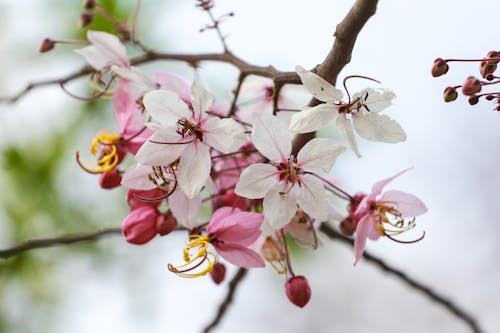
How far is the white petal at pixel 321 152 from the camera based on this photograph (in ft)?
1.49

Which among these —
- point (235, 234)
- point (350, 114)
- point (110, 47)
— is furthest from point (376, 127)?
point (110, 47)

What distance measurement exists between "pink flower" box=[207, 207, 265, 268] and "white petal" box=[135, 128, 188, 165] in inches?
2.2

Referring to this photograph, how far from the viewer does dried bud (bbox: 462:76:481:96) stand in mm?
425

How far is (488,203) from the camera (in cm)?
190

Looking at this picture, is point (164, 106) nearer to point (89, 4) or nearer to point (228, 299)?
point (89, 4)

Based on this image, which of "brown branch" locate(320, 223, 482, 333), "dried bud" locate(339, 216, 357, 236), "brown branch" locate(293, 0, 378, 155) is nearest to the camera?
"brown branch" locate(293, 0, 378, 155)

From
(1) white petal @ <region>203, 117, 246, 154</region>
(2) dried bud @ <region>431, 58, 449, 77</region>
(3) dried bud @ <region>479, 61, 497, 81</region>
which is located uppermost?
(3) dried bud @ <region>479, 61, 497, 81</region>

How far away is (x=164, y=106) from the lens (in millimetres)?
467

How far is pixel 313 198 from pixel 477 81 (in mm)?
127

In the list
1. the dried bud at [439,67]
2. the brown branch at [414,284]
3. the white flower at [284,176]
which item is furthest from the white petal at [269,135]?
the brown branch at [414,284]

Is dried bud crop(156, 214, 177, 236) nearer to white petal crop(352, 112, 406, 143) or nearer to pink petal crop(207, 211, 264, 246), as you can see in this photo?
pink petal crop(207, 211, 264, 246)

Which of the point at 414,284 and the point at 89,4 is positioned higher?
the point at 89,4

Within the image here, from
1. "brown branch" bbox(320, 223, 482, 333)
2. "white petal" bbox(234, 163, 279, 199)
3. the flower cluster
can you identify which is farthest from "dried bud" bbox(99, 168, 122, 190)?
"brown branch" bbox(320, 223, 482, 333)

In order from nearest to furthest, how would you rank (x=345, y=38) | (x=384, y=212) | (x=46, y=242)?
1. (x=345, y=38)
2. (x=384, y=212)
3. (x=46, y=242)
